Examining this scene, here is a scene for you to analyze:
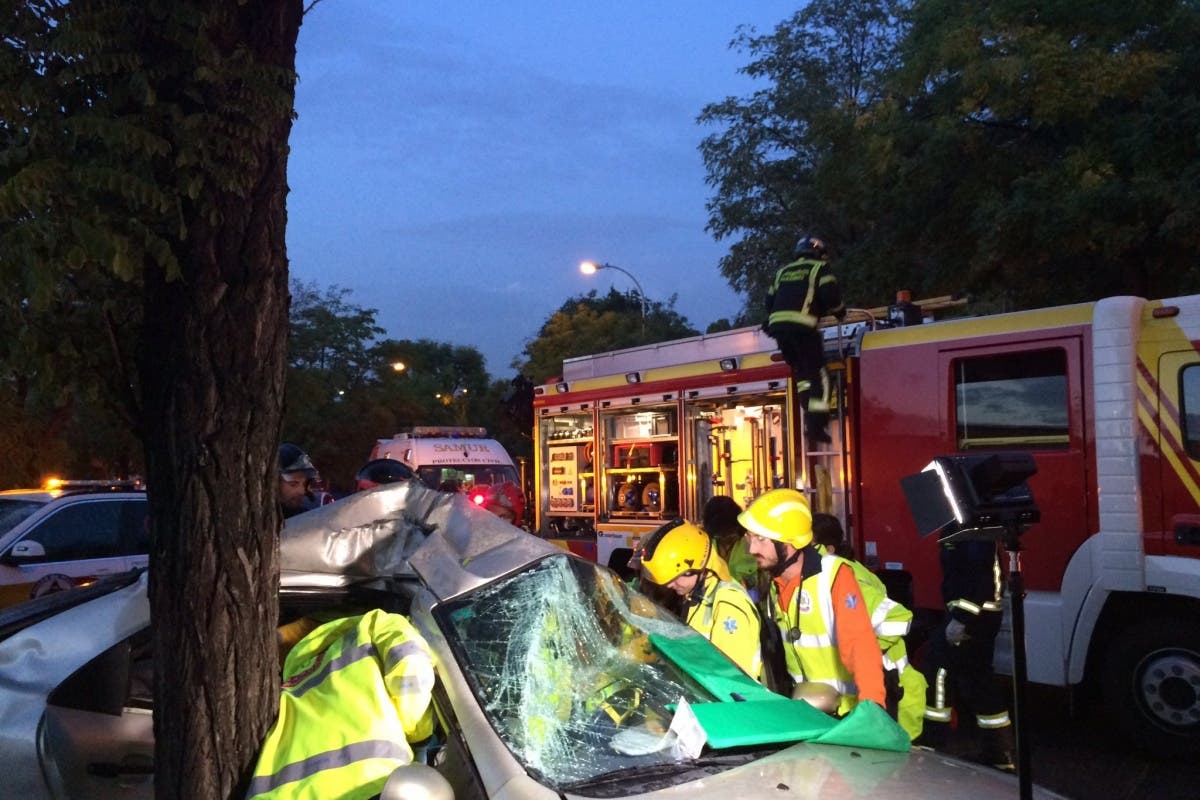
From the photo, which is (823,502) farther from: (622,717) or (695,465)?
(622,717)

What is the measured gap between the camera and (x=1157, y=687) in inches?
248

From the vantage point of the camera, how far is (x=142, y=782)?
3270 mm

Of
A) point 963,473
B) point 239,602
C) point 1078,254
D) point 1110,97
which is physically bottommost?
point 239,602

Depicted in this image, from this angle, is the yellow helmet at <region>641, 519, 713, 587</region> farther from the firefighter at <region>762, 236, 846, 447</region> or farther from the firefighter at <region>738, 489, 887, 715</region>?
the firefighter at <region>762, 236, 846, 447</region>

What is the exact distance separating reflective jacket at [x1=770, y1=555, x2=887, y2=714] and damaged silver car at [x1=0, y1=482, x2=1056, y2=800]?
2.44 feet

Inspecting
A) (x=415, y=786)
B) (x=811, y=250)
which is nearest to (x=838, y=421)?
(x=811, y=250)

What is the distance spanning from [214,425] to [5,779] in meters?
1.20

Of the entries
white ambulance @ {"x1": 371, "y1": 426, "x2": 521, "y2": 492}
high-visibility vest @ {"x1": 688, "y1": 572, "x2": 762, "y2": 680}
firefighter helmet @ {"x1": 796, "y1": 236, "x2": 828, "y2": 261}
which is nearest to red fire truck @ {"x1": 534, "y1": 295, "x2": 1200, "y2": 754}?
firefighter helmet @ {"x1": 796, "y1": 236, "x2": 828, "y2": 261}

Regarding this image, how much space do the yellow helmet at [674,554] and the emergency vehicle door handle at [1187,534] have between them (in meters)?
3.14

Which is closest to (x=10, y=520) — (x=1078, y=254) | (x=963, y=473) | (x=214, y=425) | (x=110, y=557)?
(x=110, y=557)

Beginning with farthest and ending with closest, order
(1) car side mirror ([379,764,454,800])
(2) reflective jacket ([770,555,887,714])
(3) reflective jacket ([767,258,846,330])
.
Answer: (3) reflective jacket ([767,258,846,330]), (2) reflective jacket ([770,555,887,714]), (1) car side mirror ([379,764,454,800])

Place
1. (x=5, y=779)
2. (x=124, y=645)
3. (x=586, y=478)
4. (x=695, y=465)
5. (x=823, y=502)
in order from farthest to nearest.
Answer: (x=586, y=478) → (x=695, y=465) → (x=823, y=502) → (x=124, y=645) → (x=5, y=779)

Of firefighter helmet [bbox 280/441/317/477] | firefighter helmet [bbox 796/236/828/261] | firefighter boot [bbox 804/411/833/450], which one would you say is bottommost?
firefighter helmet [bbox 280/441/317/477]

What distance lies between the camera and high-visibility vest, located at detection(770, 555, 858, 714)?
4.22 m
